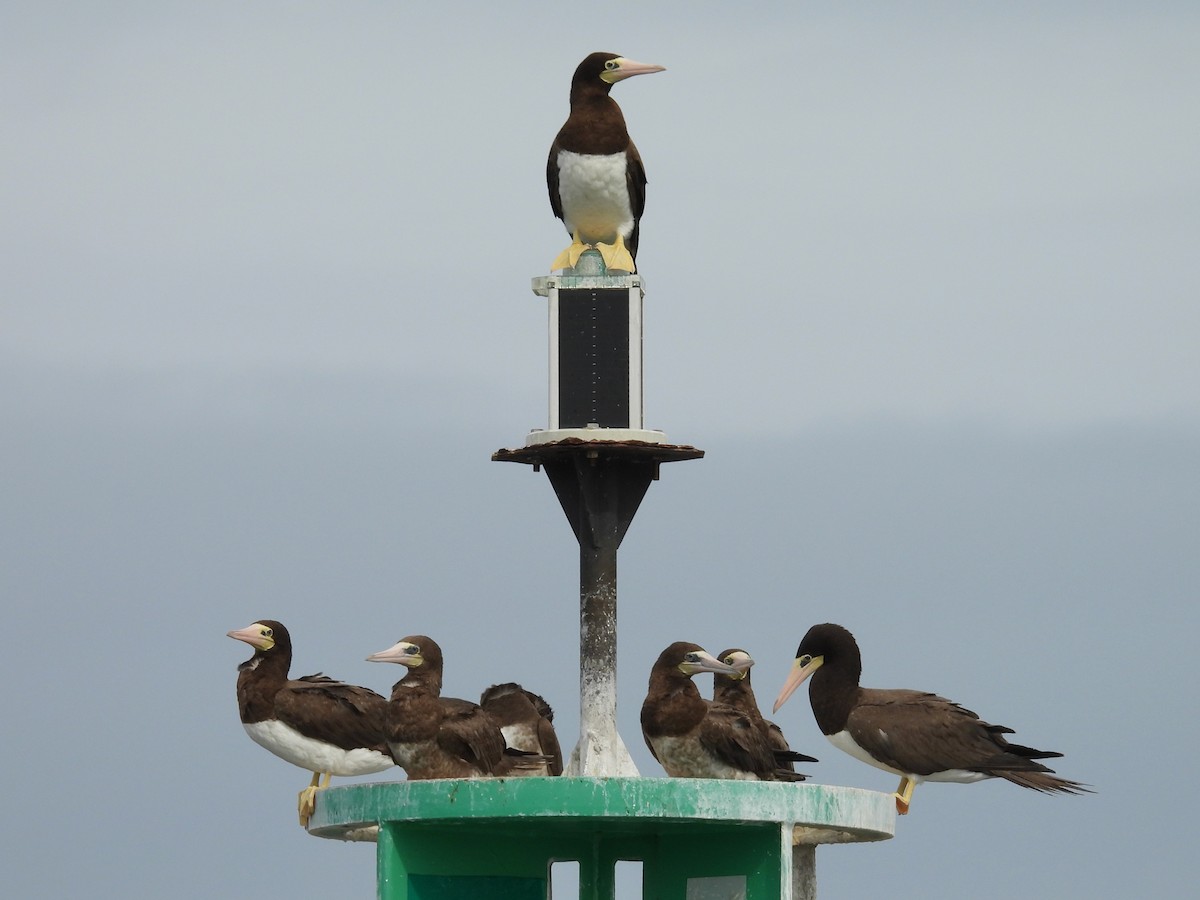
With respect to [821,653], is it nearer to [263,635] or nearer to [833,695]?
[833,695]

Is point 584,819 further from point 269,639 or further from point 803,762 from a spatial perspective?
point 269,639

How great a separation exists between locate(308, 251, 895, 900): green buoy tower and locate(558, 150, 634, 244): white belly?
1.52ft

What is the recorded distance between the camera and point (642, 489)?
2809 centimetres

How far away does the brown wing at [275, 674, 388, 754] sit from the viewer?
28.5 meters

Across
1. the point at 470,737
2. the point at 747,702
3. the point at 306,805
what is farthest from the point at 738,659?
the point at 306,805

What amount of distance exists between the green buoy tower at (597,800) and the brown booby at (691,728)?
0.52 m

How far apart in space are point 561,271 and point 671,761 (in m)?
5.71

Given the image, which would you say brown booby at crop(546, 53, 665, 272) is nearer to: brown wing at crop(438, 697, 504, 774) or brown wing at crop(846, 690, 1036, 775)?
brown wing at crop(438, 697, 504, 774)

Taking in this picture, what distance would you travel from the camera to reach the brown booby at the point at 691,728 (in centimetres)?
2694

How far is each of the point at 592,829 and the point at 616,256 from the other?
6.49 m

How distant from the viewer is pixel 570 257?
95.4ft

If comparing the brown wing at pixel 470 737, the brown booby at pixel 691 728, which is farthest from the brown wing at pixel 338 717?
the brown booby at pixel 691 728

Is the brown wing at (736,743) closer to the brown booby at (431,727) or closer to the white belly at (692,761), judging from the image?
the white belly at (692,761)

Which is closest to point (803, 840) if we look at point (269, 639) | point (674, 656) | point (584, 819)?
point (674, 656)
